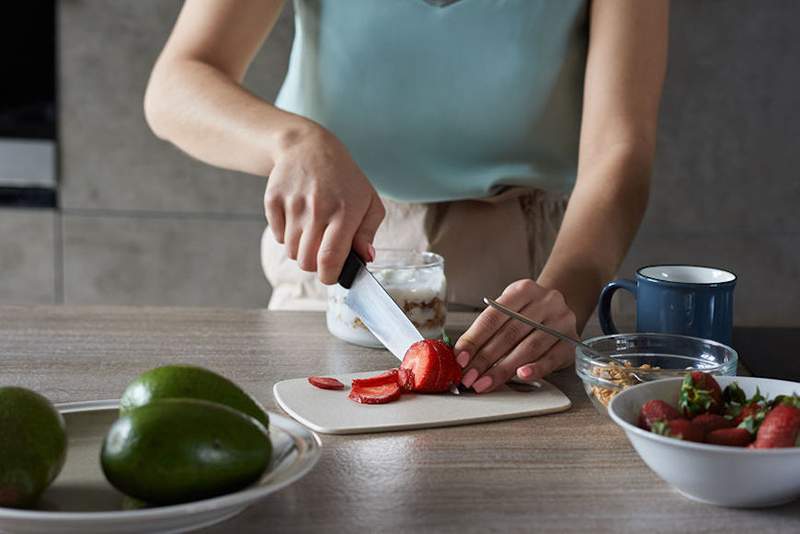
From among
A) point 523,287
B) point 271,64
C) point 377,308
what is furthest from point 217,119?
point 271,64

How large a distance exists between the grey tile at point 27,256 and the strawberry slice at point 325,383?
6.18 ft

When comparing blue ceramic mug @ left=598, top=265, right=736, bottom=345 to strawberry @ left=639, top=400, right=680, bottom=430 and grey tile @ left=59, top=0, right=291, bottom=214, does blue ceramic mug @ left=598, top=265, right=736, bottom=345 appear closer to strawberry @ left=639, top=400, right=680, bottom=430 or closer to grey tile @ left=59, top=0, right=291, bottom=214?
strawberry @ left=639, top=400, right=680, bottom=430

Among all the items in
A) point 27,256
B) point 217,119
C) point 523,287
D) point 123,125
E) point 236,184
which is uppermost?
point 217,119

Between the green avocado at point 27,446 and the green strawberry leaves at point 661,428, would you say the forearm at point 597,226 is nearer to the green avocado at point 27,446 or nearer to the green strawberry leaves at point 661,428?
the green strawberry leaves at point 661,428

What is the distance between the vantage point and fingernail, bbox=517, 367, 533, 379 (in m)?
1.08

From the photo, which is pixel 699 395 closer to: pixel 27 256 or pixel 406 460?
pixel 406 460

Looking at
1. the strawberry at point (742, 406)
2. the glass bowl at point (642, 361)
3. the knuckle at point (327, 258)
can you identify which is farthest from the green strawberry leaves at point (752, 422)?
the knuckle at point (327, 258)

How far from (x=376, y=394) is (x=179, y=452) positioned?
0.38 meters

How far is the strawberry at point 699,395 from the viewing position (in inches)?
32.9

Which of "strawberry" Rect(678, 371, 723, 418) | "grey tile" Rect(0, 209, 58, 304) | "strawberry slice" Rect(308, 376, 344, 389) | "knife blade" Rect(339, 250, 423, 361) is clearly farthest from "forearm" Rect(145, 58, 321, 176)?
"grey tile" Rect(0, 209, 58, 304)

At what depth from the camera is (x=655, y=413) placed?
2.66 feet

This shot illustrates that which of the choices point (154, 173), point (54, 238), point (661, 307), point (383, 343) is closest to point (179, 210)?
point (154, 173)

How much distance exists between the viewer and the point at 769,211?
2754 millimetres

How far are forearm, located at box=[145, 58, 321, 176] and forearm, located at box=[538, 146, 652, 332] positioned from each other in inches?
14.1
